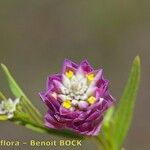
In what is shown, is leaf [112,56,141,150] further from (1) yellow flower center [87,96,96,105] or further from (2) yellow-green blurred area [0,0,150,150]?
(2) yellow-green blurred area [0,0,150,150]

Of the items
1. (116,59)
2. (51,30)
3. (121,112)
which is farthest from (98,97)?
(51,30)

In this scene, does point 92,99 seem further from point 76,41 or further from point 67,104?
point 76,41

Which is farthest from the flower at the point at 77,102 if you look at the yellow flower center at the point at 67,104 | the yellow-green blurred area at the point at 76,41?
the yellow-green blurred area at the point at 76,41

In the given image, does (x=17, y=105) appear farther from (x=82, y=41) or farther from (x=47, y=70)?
(x=82, y=41)

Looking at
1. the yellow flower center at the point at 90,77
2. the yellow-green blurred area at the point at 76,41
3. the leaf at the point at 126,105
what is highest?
the yellow-green blurred area at the point at 76,41

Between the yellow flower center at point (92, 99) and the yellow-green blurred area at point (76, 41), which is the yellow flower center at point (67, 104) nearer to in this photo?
Result: the yellow flower center at point (92, 99)

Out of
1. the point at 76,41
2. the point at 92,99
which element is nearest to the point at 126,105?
the point at 92,99
